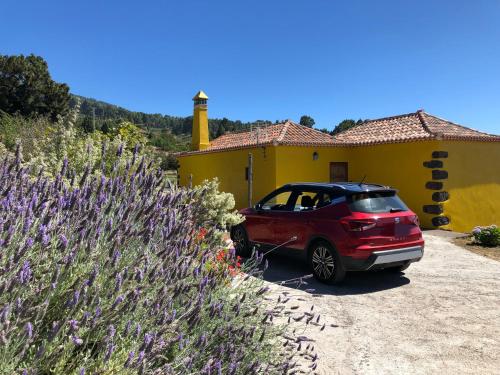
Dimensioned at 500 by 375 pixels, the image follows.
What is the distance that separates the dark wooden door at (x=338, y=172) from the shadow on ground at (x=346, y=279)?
28.6 ft

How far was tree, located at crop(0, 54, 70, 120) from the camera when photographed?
36.1 metres

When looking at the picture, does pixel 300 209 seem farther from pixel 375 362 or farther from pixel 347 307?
pixel 375 362

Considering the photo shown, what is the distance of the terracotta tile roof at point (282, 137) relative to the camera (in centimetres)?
1553

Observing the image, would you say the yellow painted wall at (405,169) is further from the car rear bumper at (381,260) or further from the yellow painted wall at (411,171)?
the car rear bumper at (381,260)

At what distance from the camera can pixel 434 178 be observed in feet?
42.8

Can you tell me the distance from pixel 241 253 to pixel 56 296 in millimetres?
6839

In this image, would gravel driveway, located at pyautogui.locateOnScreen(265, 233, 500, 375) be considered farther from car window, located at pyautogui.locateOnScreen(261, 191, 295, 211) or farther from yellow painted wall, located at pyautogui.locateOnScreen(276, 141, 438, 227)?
yellow painted wall, located at pyautogui.locateOnScreen(276, 141, 438, 227)

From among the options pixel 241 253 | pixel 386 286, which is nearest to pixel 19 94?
pixel 241 253

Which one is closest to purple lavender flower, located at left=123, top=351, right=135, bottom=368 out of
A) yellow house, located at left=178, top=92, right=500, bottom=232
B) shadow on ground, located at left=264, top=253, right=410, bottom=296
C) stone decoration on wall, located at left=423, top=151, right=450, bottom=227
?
shadow on ground, located at left=264, top=253, right=410, bottom=296

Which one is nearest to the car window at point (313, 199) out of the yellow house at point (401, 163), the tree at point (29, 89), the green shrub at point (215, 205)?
the green shrub at point (215, 205)

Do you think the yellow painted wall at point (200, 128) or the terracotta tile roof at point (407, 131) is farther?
the yellow painted wall at point (200, 128)

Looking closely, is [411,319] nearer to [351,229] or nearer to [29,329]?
[351,229]

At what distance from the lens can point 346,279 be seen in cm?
711

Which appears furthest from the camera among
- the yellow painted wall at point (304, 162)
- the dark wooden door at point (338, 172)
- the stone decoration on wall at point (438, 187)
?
the dark wooden door at point (338, 172)
